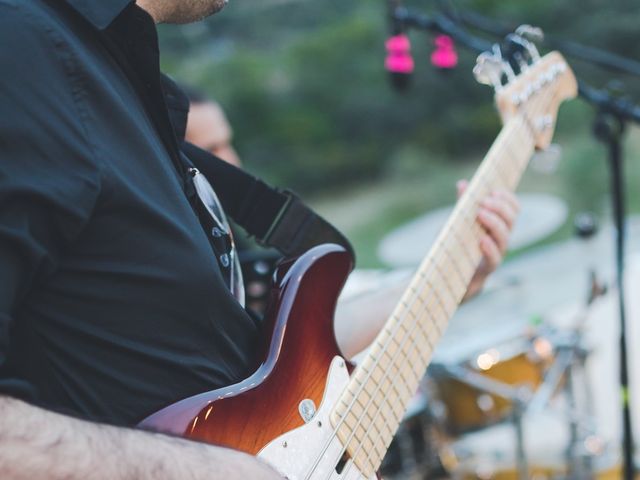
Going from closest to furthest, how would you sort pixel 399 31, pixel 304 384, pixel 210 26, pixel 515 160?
pixel 304 384
pixel 515 160
pixel 399 31
pixel 210 26

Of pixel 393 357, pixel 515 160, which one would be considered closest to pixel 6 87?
pixel 393 357

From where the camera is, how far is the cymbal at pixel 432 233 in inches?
129

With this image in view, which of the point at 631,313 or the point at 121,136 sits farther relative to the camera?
the point at 631,313

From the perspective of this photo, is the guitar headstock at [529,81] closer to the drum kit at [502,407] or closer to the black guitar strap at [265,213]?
the black guitar strap at [265,213]

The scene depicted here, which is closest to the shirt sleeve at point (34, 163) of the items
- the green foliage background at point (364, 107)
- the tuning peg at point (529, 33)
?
the tuning peg at point (529, 33)

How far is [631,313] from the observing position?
14.5 feet

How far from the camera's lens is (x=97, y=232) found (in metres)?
0.76

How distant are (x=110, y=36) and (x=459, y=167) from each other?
5.73 m

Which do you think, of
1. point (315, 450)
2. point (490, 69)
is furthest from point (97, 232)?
point (490, 69)

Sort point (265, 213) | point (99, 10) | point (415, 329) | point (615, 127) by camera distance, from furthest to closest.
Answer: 1. point (615, 127)
2. point (265, 213)
3. point (415, 329)
4. point (99, 10)

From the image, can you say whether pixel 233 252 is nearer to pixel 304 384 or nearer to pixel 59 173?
pixel 304 384

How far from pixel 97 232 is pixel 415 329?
54 cm

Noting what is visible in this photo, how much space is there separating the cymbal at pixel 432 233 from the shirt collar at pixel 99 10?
246 centimetres

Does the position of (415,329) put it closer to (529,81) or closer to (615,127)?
(529,81)
